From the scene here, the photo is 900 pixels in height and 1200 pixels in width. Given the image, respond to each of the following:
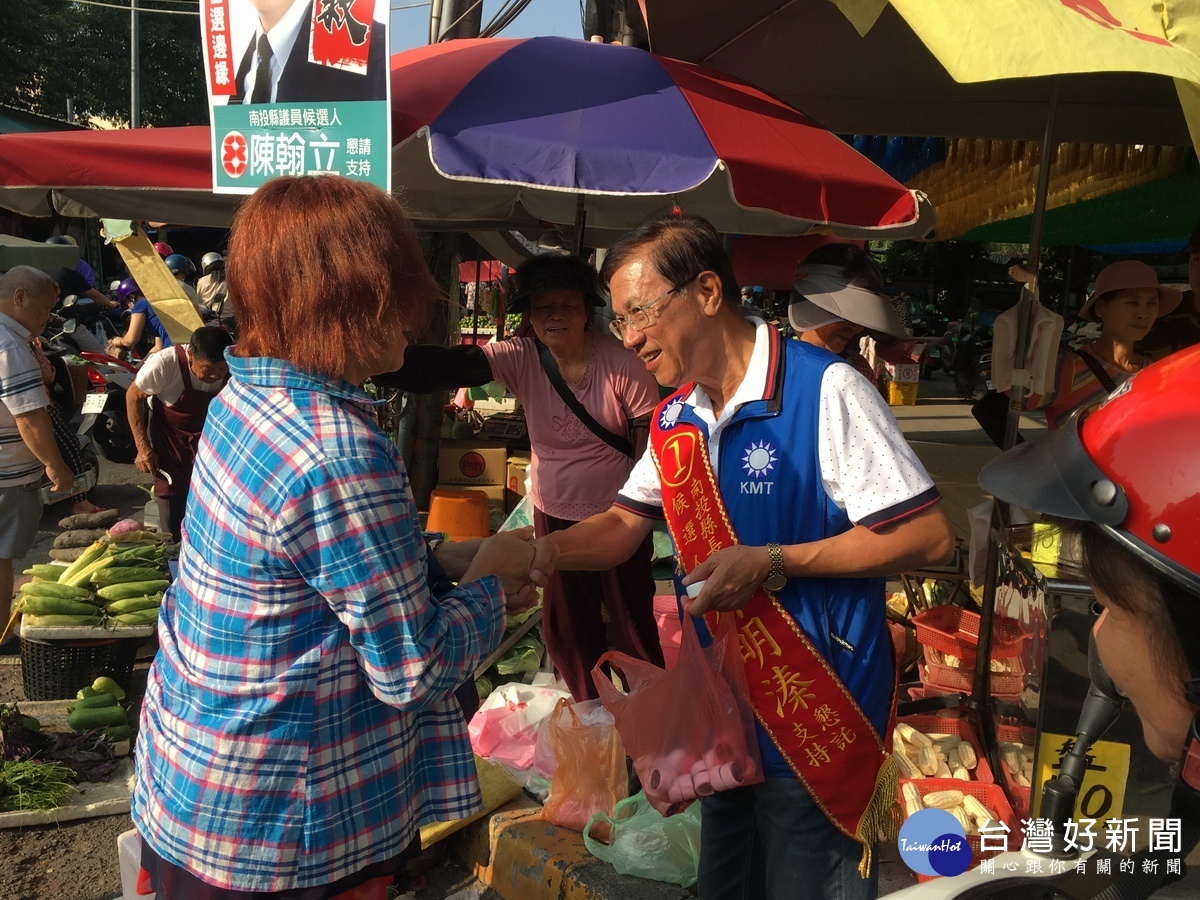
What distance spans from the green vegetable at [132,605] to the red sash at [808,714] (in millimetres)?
3558

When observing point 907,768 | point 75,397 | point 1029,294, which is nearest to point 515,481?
point 907,768

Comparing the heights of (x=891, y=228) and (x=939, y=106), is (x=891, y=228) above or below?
below

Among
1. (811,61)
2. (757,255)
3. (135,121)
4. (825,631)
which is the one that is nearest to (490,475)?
(757,255)

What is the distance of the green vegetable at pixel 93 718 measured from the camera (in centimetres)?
388

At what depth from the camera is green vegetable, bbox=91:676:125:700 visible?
4074mm

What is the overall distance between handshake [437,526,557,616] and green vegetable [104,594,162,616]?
308 cm

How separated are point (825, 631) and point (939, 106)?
3.86m

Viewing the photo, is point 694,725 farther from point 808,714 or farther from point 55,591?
point 55,591

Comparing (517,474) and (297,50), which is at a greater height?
(297,50)

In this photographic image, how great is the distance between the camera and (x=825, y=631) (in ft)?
5.83

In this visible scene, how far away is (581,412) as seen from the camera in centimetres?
368

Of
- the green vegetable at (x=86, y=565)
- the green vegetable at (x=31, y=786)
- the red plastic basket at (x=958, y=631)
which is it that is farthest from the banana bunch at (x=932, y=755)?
the green vegetable at (x=86, y=565)

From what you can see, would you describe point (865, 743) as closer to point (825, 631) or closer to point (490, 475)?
point (825, 631)

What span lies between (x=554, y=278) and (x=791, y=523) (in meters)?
2.11
